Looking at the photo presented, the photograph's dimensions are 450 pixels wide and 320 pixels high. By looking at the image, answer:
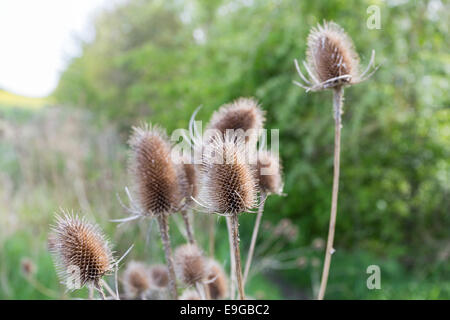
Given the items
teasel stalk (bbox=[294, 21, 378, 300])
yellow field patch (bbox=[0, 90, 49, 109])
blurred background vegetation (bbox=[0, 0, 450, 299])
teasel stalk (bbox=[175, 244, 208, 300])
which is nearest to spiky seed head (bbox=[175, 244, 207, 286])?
teasel stalk (bbox=[175, 244, 208, 300])

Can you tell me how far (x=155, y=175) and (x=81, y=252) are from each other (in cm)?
42

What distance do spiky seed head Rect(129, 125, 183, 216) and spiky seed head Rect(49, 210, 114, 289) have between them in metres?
0.26

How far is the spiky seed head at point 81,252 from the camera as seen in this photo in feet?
3.95

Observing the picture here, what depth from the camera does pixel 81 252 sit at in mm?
1202

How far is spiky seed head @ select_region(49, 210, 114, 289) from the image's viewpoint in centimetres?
120

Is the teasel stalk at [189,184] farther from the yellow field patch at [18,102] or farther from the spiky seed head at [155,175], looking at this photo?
the yellow field patch at [18,102]

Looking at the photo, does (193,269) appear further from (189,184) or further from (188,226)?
(189,184)

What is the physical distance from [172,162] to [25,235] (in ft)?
14.1

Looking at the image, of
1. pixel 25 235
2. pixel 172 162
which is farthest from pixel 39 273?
pixel 172 162

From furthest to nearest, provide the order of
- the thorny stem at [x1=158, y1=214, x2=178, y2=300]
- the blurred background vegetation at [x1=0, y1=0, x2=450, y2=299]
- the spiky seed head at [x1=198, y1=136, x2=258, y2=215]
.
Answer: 1. the blurred background vegetation at [x1=0, y1=0, x2=450, y2=299]
2. the thorny stem at [x1=158, y1=214, x2=178, y2=300]
3. the spiky seed head at [x1=198, y1=136, x2=258, y2=215]

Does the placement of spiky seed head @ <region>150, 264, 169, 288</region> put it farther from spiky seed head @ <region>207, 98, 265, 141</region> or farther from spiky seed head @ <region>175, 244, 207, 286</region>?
spiky seed head @ <region>207, 98, 265, 141</region>

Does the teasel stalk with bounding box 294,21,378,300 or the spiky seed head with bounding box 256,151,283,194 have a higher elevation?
the teasel stalk with bounding box 294,21,378,300

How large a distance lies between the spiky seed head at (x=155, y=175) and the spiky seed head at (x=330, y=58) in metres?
0.69

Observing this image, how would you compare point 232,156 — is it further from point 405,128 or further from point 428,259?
point 428,259
